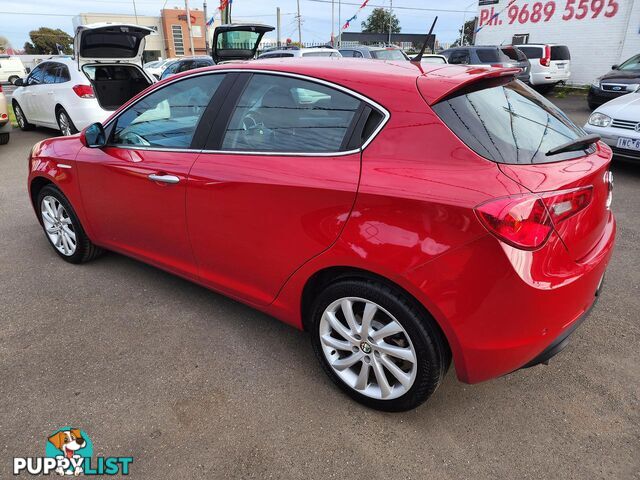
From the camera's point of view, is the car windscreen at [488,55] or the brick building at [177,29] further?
the brick building at [177,29]

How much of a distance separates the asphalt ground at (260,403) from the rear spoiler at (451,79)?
1.47 m

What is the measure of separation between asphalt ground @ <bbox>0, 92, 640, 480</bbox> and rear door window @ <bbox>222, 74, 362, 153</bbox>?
1203 millimetres

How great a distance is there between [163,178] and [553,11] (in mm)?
21938

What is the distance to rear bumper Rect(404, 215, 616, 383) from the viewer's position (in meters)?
1.71

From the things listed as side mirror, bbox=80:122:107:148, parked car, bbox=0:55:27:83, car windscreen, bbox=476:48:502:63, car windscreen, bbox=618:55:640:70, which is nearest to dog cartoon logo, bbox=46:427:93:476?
side mirror, bbox=80:122:107:148

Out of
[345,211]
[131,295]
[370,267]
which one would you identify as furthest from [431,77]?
[131,295]

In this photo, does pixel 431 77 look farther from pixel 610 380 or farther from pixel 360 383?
pixel 610 380

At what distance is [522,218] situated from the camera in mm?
1687

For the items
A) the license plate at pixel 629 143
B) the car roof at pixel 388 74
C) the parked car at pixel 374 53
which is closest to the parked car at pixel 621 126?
the license plate at pixel 629 143

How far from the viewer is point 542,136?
2.09 m

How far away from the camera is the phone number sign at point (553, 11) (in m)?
17.6

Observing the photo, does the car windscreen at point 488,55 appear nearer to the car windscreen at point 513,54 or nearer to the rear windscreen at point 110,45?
the car windscreen at point 513,54

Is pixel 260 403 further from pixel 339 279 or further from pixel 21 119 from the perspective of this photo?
pixel 21 119

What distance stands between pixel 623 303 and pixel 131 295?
342 cm
